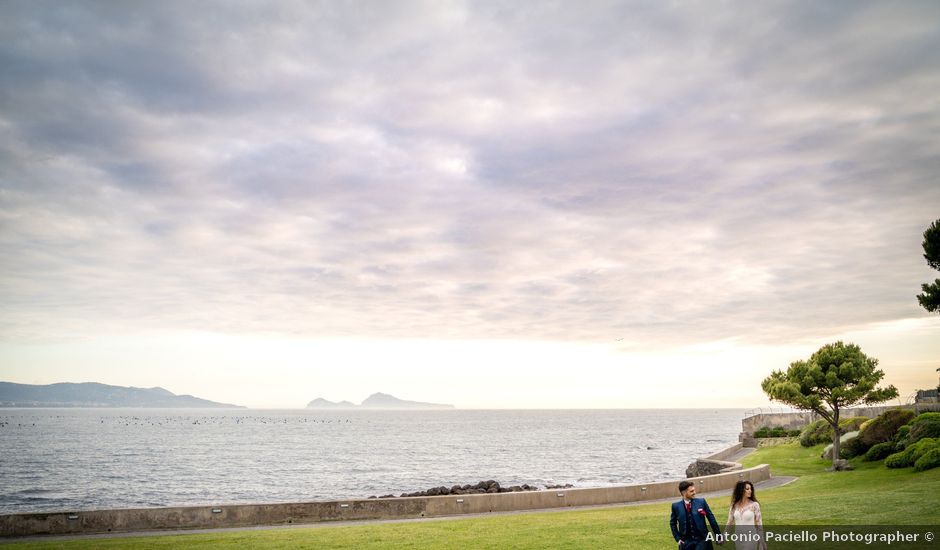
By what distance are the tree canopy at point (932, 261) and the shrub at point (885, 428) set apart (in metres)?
8.48

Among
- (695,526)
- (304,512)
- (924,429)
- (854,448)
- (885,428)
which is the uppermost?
(695,526)

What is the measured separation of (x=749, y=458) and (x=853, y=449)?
14745mm

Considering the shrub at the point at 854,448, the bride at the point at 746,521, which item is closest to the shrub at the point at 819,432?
the shrub at the point at 854,448

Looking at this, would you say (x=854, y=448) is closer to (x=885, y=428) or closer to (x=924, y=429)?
(x=885, y=428)

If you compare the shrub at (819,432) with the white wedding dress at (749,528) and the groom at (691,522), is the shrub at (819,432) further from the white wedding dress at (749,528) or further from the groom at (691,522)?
the groom at (691,522)

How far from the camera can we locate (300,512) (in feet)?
73.6

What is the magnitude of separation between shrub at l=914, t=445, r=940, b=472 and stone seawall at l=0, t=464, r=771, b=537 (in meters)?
11.6

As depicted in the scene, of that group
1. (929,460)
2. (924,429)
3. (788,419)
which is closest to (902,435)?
(924,429)

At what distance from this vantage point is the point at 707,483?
2914 centimetres

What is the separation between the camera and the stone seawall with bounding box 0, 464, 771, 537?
19.9 metres

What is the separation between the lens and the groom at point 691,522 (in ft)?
34.0

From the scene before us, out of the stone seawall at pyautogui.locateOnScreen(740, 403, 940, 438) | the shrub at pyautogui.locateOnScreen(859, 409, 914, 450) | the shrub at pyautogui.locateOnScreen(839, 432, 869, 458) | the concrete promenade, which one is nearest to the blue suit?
the concrete promenade

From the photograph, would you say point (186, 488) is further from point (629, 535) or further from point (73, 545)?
point (629, 535)

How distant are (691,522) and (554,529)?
8829 mm
